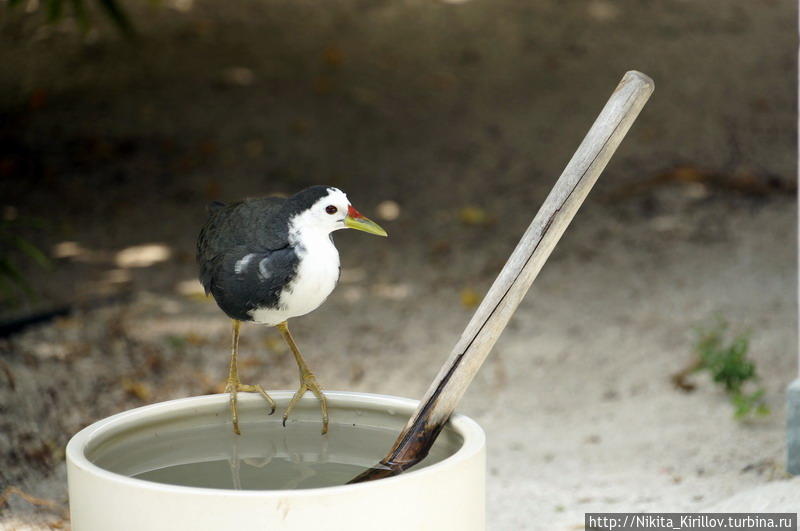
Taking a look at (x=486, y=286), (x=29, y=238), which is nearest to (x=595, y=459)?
(x=486, y=286)

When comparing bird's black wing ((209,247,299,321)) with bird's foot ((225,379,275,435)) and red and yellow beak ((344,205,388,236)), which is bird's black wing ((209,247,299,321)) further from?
bird's foot ((225,379,275,435))

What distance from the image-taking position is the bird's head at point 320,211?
1.87 m

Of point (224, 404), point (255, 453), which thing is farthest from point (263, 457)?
point (224, 404)

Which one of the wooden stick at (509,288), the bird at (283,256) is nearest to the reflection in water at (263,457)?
the wooden stick at (509,288)

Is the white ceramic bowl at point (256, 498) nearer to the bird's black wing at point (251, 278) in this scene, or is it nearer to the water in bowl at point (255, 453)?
the water in bowl at point (255, 453)

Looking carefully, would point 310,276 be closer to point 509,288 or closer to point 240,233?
point 240,233

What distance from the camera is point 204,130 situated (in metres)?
6.22

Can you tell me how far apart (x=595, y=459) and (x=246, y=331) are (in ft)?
6.06

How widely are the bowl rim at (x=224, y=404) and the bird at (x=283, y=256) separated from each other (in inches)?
9.8

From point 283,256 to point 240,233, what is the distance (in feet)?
0.51

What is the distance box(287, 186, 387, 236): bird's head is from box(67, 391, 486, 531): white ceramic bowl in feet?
1.47

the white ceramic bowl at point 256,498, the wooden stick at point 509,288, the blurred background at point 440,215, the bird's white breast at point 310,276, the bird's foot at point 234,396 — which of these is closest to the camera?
the white ceramic bowl at point 256,498

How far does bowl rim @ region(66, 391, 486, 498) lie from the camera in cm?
163

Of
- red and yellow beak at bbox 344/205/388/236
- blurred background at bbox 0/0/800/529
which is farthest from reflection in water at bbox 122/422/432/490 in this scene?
blurred background at bbox 0/0/800/529
